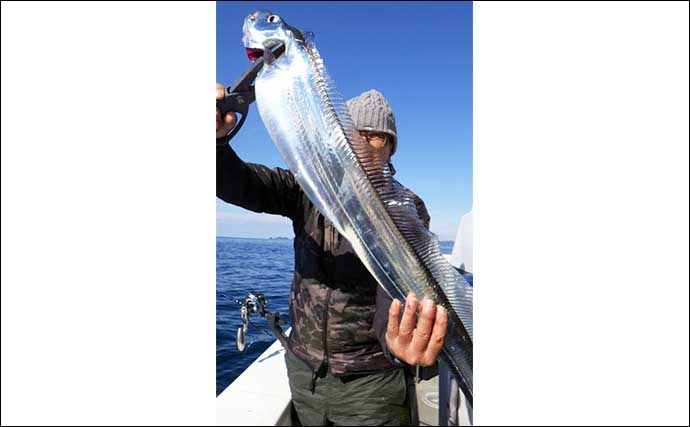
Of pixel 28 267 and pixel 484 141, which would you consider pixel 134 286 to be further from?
pixel 484 141

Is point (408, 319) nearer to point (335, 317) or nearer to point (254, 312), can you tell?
point (335, 317)

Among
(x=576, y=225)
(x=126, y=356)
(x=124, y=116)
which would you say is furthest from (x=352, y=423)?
(x=124, y=116)

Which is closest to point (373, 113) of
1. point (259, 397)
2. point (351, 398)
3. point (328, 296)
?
point (328, 296)

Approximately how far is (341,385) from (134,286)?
28.3 inches

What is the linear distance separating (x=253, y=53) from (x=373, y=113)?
1.30 ft

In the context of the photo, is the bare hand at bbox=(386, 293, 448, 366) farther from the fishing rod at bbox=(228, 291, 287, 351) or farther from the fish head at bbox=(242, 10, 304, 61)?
the fish head at bbox=(242, 10, 304, 61)

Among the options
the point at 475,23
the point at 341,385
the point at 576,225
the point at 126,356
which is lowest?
the point at 341,385

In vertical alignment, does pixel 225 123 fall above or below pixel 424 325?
above

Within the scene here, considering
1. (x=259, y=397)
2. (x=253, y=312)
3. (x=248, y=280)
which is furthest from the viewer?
(x=259, y=397)

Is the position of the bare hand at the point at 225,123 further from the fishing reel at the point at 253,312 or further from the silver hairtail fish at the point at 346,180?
the fishing reel at the point at 253,312

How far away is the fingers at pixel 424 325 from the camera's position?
0.79 m

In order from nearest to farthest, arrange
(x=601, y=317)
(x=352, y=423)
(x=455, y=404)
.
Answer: (x=601, y=317) < (x=455, y=404) < (x=352, y=423)

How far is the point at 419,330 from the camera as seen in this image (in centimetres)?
80

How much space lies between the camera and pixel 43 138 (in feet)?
1.99
